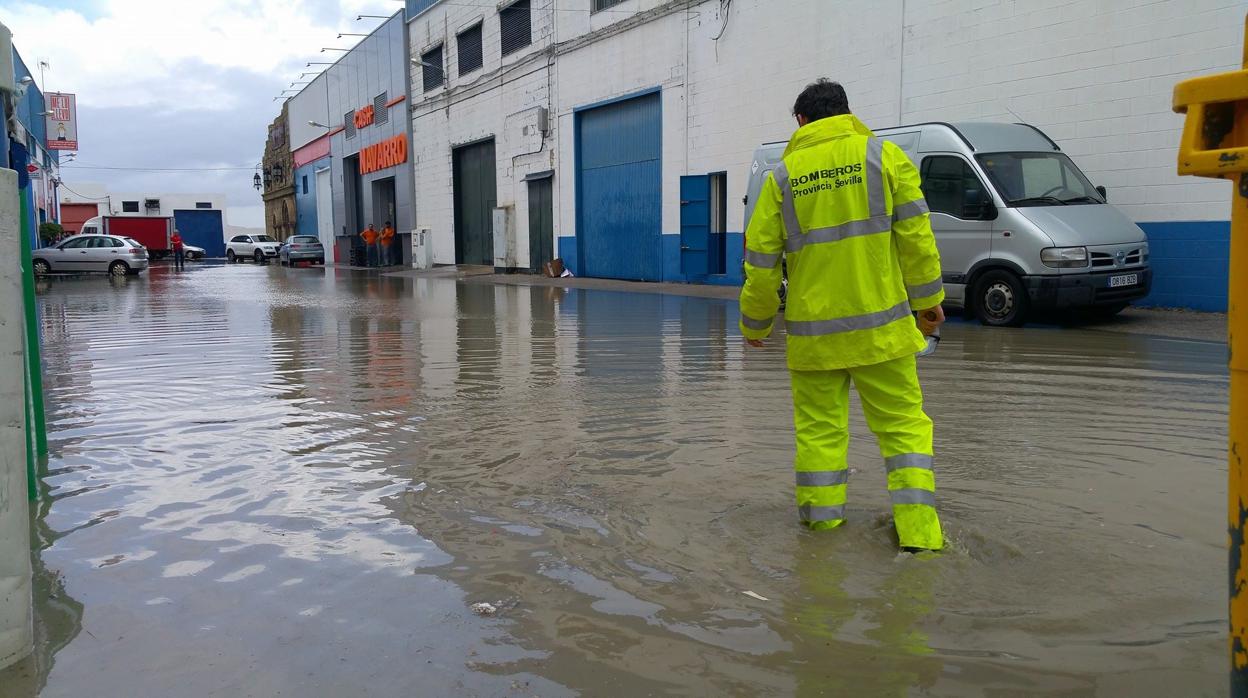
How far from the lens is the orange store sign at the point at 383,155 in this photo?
129ft

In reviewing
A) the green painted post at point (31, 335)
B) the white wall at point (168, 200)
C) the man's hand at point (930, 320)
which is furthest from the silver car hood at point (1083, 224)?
the white wall at point (168, 200)

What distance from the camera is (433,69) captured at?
36250 millimetres

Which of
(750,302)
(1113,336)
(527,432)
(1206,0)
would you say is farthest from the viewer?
(1206,0)

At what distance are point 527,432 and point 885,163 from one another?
9.89 feet

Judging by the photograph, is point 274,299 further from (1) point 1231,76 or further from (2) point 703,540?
(1) point 1231,76

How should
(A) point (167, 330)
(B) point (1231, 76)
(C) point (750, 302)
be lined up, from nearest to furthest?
(B) point (1231, 76), (C) point (750, 302), (A) point (167, 330)

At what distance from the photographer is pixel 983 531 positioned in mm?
3910

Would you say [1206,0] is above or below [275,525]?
above

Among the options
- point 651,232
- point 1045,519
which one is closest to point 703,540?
point 1045,519

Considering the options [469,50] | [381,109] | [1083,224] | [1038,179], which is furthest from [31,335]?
[381,109]

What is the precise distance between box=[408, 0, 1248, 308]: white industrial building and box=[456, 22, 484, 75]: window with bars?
0.25 ft

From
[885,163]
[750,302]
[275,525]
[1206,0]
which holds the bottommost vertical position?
[275,525]

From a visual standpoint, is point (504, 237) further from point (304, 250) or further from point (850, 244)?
point (850, 244)

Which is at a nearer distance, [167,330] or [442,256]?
[167,330]
